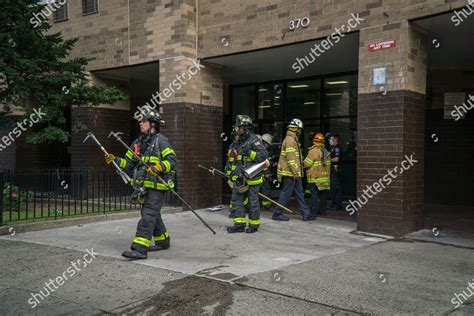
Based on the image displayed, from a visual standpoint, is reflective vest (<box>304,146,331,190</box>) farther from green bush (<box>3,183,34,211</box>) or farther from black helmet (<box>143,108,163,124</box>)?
green bush (<box>3,183,34,211</box>)

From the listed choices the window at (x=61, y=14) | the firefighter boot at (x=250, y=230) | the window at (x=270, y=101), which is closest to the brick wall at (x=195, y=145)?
the window at (x=270, y=101)

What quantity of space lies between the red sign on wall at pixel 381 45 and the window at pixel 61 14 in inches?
366

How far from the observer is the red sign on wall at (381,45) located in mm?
7938

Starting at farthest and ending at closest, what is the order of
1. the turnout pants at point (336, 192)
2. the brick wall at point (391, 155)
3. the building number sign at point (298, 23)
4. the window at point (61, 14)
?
1. the window at point (61, 14)
2. the turnout pants at point (336, 192)
3. the building number sign at point (298, 23)
4. the brick wall at point (391, 155)

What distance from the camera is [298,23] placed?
928cm

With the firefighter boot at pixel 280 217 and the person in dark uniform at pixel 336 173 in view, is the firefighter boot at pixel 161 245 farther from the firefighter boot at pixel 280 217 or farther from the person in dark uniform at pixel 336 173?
the person in dark uniform at pixel 336 173

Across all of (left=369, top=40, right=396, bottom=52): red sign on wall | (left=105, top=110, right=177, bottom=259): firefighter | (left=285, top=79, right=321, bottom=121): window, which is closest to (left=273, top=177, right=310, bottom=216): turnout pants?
(left=369, top=40, right=396, bottom=52): red sign on wall

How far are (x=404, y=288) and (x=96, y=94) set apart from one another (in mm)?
8277

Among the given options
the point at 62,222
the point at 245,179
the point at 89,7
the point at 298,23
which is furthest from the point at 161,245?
the point at 89,7

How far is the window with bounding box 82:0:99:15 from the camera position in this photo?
12.9m

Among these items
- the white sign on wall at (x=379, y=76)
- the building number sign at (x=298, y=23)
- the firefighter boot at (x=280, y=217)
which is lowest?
the firefighter boot at (x=280, y=217)

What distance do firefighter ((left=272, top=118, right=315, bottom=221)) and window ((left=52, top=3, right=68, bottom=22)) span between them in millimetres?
8068

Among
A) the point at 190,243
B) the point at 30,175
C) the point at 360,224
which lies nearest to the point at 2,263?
the point at 190,243

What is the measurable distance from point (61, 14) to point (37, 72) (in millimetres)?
4112
